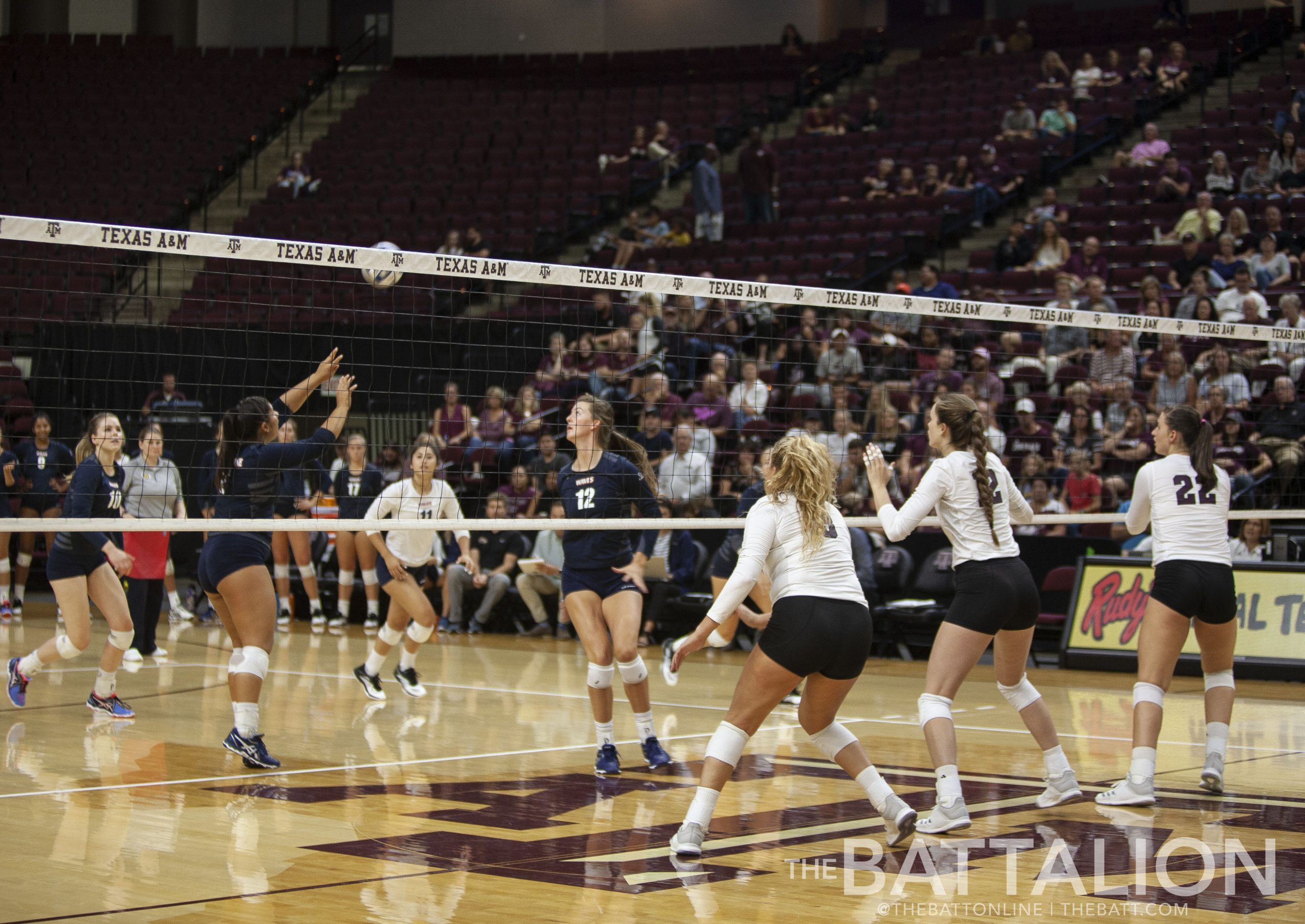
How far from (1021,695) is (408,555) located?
5147mm

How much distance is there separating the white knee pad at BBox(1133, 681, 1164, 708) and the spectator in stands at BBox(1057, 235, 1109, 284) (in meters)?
9.96

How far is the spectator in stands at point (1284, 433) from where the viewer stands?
1241 cm

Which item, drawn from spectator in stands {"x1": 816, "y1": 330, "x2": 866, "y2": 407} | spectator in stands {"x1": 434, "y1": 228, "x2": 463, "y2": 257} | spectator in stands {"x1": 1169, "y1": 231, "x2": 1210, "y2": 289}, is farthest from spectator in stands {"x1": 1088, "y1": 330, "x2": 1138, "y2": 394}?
spectator in stands {"x1": 434, "y1": 228, "x2": 463, "y2": 257}

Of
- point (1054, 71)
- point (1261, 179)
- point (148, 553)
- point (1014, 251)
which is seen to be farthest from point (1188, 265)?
point (148, 553)

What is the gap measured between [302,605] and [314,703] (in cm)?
727

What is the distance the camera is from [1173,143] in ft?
60.4

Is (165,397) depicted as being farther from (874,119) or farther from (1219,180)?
(1219,180)

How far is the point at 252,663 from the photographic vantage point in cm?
732

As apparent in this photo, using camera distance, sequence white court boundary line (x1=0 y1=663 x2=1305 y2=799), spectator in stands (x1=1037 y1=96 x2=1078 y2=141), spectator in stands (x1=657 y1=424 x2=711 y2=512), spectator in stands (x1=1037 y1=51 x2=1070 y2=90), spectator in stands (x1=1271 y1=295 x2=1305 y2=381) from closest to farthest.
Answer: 1. white court boundary line (x1=0 y1=663 x2=1305 y2=799)
2. spectator in stands (x1=657 y1=424 x2=711 y2=512)
3. spectator in stands (x1=1271 y1=295 x2=1305 y2=381)
4. spectator in stands (x1=1037 y1=96 x2=1078 y2=141)
5. spectator in stands (x1=1037 y1=51 x2=1070 y2=90)

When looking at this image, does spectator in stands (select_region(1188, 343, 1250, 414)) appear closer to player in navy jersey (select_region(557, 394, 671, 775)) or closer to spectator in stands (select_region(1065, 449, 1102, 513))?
spectator in stands (select_region(1065, 449, 1102, 513))

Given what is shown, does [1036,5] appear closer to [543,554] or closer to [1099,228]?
[1099,228]

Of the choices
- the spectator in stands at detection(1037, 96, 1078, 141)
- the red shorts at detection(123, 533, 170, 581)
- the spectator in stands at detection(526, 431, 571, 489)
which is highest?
the spectator in stands at detection(1037, 96, 1078, 141)

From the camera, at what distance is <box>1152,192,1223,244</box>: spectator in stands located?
52.6 ft

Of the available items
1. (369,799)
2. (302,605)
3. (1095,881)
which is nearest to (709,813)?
(1095,881)
